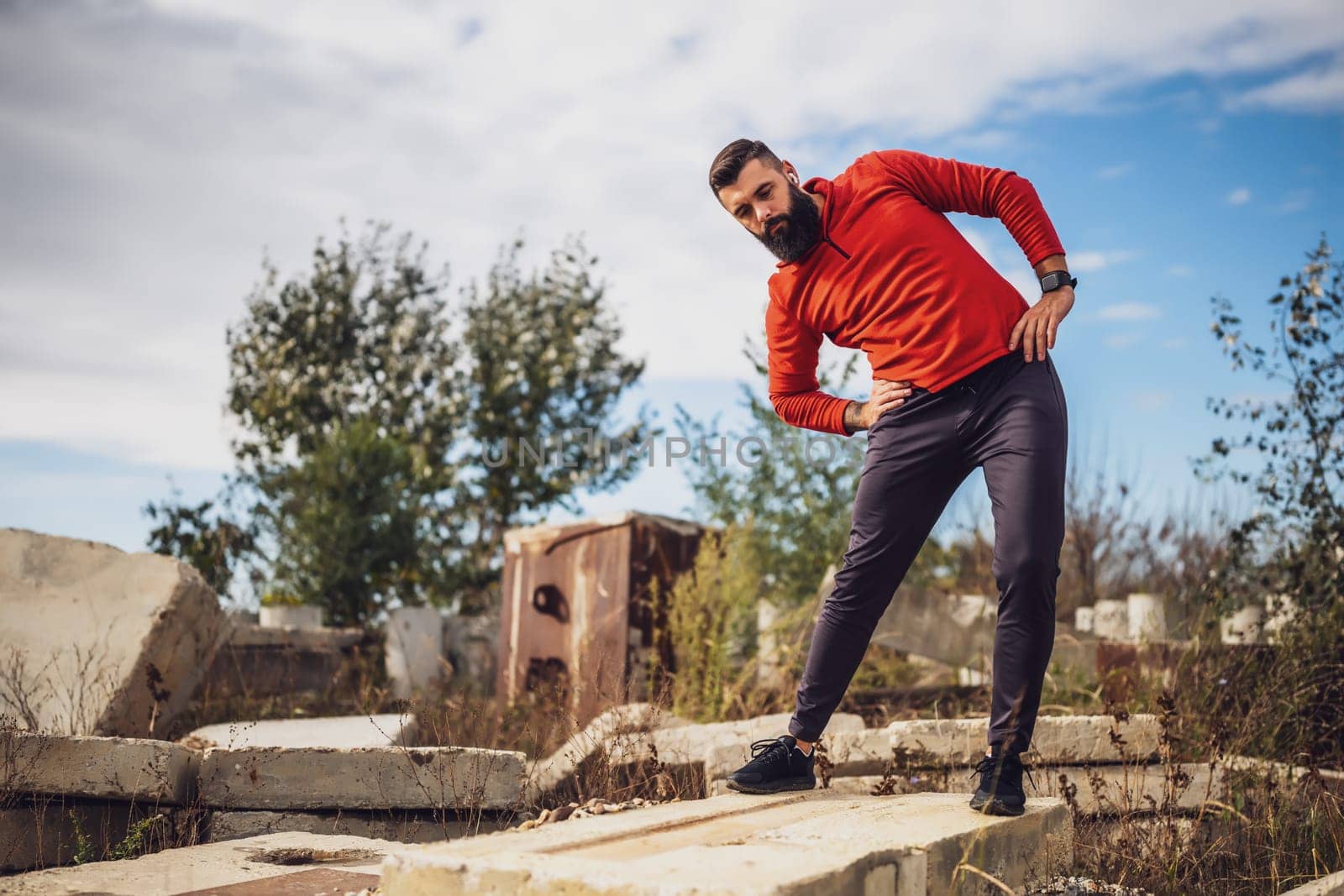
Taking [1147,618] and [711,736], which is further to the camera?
[1147,618]

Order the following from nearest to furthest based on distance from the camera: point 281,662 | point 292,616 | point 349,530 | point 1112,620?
point 281,662
point 1112,620
point 292,616
point 349,530

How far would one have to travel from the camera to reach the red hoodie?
302cm

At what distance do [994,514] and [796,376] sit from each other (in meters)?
0.85

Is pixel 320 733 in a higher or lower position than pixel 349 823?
higher

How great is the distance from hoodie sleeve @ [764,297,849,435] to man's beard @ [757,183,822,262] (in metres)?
0.23

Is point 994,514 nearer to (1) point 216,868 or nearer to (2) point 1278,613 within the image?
(1) point 216,868

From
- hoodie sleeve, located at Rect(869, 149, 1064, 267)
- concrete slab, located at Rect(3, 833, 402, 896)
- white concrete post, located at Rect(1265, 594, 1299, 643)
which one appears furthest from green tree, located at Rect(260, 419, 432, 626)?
hoodie sleeve, located at Rect(869, 149, 1064, 267)

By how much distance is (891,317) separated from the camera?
3125 mm

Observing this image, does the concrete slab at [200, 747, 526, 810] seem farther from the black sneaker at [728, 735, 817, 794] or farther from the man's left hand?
the man's left hand

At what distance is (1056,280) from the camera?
309 centimetres

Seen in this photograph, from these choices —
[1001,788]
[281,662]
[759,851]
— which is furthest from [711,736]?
[281,662]

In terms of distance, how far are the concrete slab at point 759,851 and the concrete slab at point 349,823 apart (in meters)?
1.24

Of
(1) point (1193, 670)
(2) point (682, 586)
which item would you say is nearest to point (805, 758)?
(1) point (1193, 670)

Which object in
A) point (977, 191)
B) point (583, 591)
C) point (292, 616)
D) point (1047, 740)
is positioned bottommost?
point (1047, 740)
